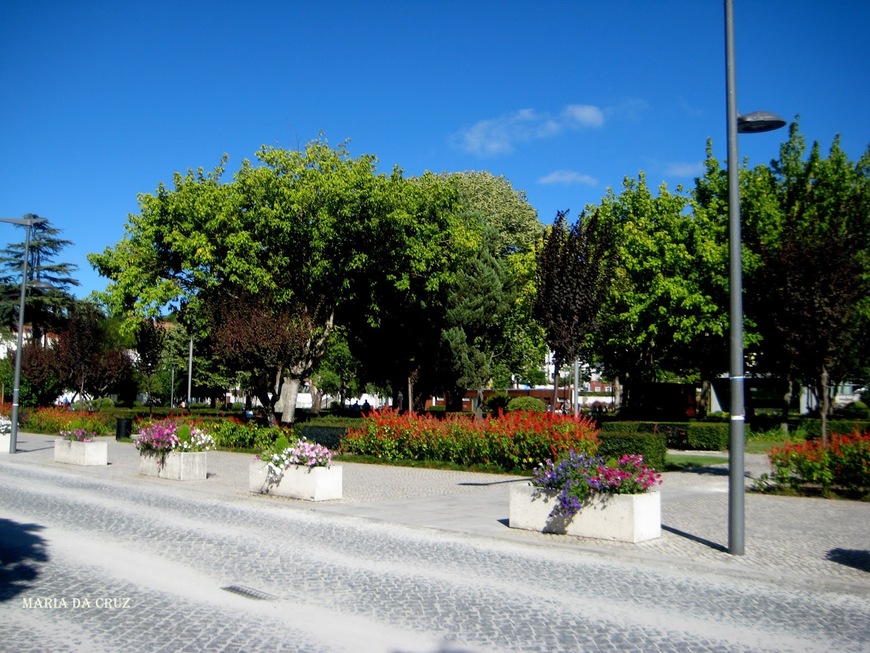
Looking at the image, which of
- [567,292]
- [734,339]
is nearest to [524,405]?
[567,292]

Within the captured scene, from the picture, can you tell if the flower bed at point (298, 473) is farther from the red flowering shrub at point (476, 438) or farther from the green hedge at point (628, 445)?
the green hedge at point (628, 445)

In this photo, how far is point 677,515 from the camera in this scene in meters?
13.0

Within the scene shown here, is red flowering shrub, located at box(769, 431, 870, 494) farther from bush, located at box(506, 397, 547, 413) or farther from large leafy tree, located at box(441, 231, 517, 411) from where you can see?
bush, located at box(506, 397, 547, 413)

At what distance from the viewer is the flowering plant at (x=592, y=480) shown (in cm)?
1083

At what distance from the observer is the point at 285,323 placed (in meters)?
27.7

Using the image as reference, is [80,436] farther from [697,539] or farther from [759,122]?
[759,122]

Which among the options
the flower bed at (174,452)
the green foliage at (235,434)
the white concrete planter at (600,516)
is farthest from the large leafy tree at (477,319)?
the white concrete planter at (600,516)

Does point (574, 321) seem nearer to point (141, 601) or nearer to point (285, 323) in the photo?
point (285, 323)

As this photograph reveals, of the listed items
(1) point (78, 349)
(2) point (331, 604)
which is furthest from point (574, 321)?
(1) point (78, 349)

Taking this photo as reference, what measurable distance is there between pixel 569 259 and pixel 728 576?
12887mm

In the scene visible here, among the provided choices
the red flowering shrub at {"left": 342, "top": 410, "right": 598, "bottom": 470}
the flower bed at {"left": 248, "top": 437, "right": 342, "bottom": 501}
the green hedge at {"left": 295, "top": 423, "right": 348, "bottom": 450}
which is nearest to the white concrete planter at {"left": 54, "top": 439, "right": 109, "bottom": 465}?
the green hedge at {"left": 295, "top": 423, "right": 348, "bottom": 450}

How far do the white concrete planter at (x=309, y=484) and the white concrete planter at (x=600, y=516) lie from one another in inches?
175

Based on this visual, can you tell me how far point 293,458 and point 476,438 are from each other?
6.67 metres

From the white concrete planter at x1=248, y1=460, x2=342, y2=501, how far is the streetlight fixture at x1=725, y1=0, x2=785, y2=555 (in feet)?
24.7
